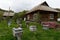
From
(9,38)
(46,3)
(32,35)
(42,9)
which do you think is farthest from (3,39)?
(46,3)

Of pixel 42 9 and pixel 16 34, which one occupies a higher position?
pixel 42 9

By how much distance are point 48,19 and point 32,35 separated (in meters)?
15.7

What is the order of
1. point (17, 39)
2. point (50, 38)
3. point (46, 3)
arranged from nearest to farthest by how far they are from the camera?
point (17, 39)
point (50, 38)
point (46, 3)

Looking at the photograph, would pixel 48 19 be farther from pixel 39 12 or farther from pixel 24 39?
pixel 24 39

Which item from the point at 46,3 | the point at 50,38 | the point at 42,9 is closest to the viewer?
the point at 50,38

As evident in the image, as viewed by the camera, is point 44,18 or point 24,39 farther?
point 44,18

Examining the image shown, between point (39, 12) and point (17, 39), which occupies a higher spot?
point (39, 12)

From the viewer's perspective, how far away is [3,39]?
9250 mm

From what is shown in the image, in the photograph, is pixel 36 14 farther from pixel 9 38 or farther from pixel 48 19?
pixel 9 38

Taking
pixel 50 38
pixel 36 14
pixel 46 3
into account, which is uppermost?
pixel 46 3

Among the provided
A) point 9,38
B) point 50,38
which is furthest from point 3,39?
point 50,38

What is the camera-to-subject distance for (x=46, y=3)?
29.5m

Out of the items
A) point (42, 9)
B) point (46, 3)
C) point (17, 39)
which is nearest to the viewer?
point (17, 39)

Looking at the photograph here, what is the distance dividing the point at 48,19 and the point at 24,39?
16.7 metres
